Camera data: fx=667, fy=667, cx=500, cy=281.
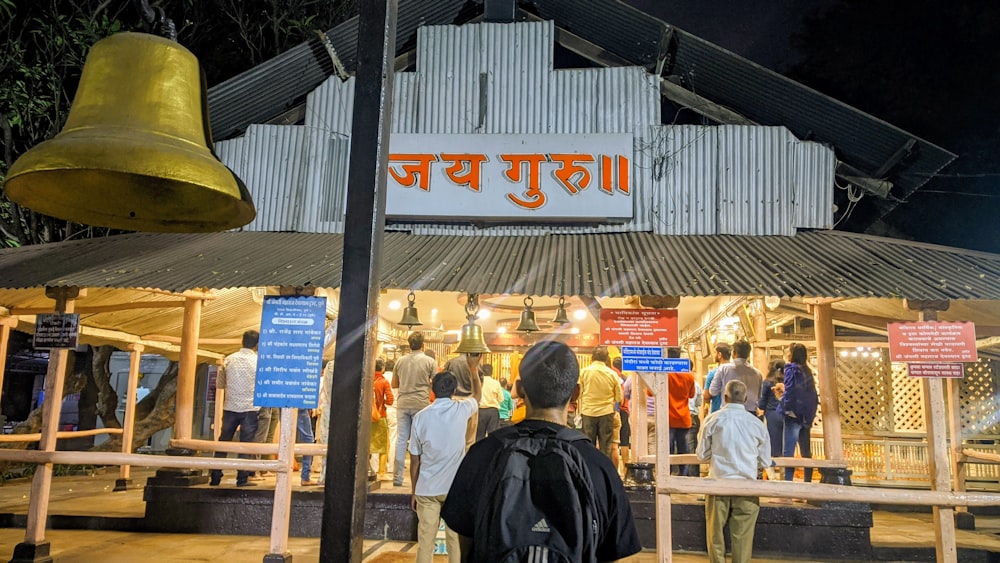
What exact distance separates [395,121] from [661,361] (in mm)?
4815

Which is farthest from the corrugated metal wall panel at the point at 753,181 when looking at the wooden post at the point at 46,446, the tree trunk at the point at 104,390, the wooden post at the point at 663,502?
the tree trunk at the point at 104,390

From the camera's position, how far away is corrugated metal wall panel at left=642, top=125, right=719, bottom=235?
848 centimetres

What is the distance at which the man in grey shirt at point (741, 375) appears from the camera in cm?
859

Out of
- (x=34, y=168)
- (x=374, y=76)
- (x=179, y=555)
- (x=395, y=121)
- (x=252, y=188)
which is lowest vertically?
(x=179, y=555)

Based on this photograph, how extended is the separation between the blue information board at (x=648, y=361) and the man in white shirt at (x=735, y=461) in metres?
0.58

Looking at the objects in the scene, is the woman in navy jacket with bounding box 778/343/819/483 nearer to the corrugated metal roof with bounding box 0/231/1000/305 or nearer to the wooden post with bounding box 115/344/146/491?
the corrugated metal roof with bounding box 0/231/1000/305

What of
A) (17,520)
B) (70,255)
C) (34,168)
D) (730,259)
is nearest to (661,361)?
(730,259)

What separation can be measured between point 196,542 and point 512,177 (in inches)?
233

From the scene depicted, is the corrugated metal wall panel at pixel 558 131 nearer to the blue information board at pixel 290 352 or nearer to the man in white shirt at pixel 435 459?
the blue information board at pixel 290 352

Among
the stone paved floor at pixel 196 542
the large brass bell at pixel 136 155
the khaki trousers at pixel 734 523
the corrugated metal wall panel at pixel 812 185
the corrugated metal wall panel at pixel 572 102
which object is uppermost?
the corrugated metal wall panel at pixel 572 102

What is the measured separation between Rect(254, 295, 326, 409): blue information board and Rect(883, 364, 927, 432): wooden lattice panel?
11.7 m

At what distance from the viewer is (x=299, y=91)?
30.7 feet

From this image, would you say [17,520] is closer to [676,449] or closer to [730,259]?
[676,449]

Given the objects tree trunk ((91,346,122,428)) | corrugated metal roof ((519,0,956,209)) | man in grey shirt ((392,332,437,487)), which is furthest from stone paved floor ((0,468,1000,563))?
tree trunk ((91,346,122,428))
